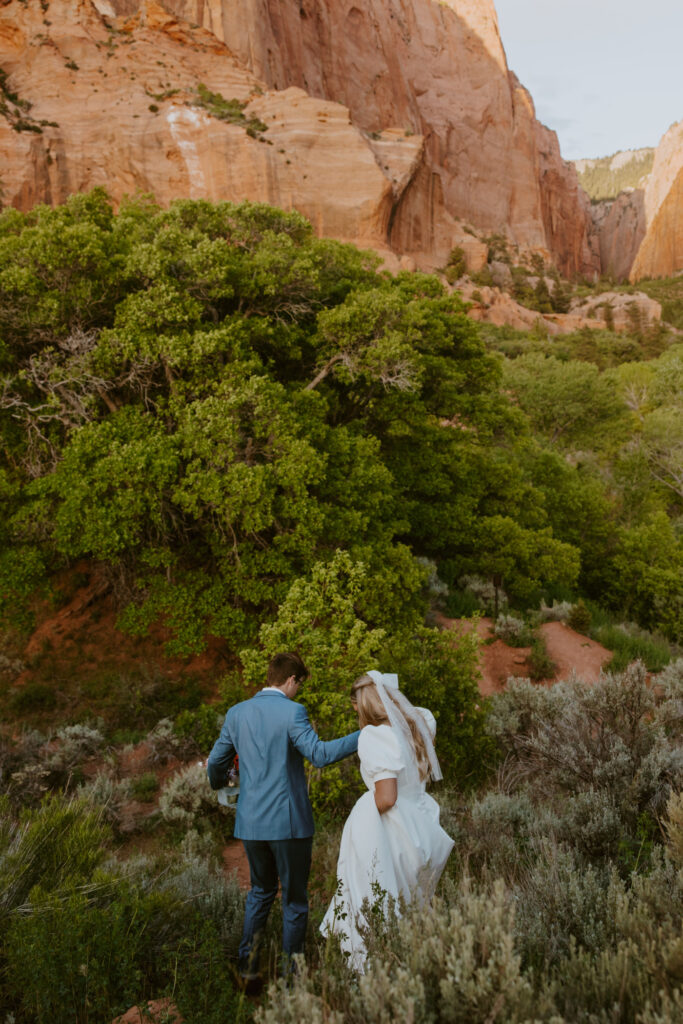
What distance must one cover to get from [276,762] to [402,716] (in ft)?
2.50

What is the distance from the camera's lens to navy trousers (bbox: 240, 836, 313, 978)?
3188 millimetres

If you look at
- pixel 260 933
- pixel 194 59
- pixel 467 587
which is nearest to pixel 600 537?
pixel 467 587

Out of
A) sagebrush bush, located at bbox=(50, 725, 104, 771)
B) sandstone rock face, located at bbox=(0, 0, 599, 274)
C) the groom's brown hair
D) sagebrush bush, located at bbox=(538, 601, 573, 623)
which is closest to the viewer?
the groom's brown hair

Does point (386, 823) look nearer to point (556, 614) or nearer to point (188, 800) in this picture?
point (188, 800)

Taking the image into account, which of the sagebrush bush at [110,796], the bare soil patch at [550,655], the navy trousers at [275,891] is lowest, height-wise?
the bare soil patch at [550,655]

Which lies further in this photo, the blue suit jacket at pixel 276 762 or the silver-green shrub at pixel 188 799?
the silver-green shrub at pixel 188 799

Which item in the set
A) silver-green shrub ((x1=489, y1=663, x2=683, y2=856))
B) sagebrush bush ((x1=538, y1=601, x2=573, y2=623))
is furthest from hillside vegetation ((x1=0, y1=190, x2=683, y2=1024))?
sagebrush bush ((x1=538, y1=601, x2=573, y2=623))

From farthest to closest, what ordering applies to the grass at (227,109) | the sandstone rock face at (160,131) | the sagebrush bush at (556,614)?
the grass at (227,109) → the sandstone rock face at (160,131) → the sagebrush bush at (556,614)

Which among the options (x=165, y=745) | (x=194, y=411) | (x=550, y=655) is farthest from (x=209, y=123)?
(x=165, y=745)

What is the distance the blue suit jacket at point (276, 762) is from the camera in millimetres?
3166

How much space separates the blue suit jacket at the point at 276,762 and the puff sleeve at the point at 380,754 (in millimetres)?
209

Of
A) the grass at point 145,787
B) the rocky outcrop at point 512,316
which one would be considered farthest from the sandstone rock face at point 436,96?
the grass at point 145,787

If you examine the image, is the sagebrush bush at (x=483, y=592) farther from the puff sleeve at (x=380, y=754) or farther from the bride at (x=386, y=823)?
the puff sleeve at (x=380, y=754)

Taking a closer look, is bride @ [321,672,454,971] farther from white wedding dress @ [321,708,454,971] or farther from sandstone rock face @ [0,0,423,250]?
sandstone rock face @ [0,0,423,250]
